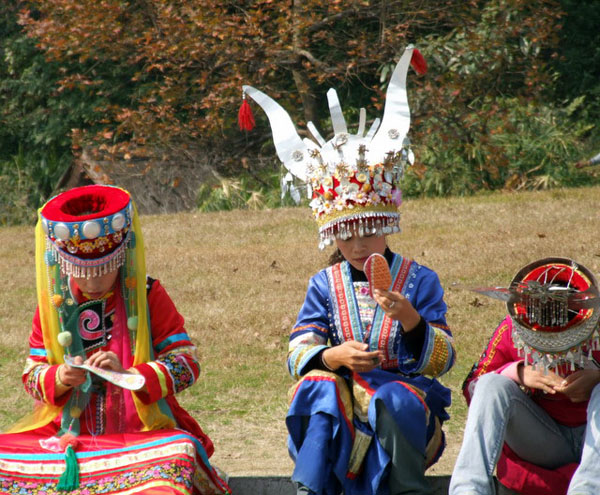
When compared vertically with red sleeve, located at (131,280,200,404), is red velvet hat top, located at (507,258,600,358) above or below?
above

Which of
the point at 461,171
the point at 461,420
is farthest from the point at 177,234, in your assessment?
the point at 461,420

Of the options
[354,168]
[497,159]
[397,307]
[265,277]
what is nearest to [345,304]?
[397,307]

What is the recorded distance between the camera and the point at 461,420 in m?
5.16

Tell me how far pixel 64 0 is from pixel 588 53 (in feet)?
23.7

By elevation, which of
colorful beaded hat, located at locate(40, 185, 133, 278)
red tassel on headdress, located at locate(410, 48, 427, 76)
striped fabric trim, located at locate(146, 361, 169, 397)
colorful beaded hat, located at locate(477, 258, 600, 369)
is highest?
red tassel on headdress, located at locate(410, 48, 427, 76)

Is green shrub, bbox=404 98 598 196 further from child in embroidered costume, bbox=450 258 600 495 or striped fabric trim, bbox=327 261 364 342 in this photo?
child in embroidered costume, bbox=450 258 600 495

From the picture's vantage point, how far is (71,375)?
11.8ft

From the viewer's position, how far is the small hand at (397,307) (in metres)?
3.52

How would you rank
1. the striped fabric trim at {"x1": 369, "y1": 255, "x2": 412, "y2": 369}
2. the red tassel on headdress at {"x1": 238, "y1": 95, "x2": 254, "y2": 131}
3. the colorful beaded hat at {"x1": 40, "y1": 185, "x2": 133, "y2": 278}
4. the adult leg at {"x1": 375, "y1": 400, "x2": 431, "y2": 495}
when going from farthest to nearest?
the red tassel on headdress at {"x1": 238, "y1": 95, "x2": 254, "y2": 131}
the striped fabric trim at {"x1": 369, "y1": 255, "x2": 412, "y2": 369}
the colorful beaded hat at {"x1": 40, "y1": 185, "x2": 133, "y2": 278}
the adult leg at {"x1": 375, "y1": 400, "x2": 431, "y2": 495}

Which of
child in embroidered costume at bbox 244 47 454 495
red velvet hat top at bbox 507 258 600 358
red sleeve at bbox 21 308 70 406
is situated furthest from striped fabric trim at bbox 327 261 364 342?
red sleeve at bbox 21 308 70 406

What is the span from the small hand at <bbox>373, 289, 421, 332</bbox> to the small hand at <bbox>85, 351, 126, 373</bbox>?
1014 mm

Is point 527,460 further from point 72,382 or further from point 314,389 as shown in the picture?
point 72,382

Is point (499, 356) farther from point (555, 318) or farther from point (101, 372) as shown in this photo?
point (101, 372)

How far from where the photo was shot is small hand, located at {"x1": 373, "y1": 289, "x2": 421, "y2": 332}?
11.5 ft
